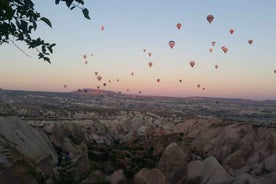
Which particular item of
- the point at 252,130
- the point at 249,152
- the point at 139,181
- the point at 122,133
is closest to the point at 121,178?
the point at 139,181

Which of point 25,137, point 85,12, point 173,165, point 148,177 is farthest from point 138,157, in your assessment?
point 85,12

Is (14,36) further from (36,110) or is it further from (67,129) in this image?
(36,110)

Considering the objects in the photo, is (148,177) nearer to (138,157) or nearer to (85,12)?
(85,12)

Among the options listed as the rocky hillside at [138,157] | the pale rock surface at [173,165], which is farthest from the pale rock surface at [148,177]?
the pale rock surface at [173,165]

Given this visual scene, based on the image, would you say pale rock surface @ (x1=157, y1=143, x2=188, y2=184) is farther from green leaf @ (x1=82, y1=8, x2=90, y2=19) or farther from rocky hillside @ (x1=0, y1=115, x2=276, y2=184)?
green leaf @ (x1=82, y1=8, x2=90, y2=19)

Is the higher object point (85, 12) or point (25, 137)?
point (85, 12)

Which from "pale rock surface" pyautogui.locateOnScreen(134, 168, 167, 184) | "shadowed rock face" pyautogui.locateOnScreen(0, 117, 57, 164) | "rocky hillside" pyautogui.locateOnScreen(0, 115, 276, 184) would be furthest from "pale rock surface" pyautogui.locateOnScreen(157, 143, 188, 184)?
"shadowed rock face" pyautogui.locateOnScreen(0, 117, 57, 164)

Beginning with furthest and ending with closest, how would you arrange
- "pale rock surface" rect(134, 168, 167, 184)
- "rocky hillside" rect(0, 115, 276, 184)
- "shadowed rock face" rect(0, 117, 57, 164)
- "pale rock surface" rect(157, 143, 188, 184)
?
1. "shadowed rock face" rect(0, 117, 57, 164)
2. "pale rock surface" rect(157, 143, 188, 184)
3. "pale rock surface" rect(134, 168, 167, 184)
4. "rocky hillside" rect(0, 115, 276, 184)

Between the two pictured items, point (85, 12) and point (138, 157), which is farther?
point (138, 157)

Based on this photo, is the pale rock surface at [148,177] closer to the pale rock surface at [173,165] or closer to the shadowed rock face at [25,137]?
the pale rock surface at [173,165]

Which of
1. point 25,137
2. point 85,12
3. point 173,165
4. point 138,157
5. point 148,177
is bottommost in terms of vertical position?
point 138,157

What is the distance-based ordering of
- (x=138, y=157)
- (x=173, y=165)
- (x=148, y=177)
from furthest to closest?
1. (x=138, y=157)
2. (x=173, y=165)
3. (x=148, y=177)

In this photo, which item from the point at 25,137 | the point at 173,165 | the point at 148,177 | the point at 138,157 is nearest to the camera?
the point at 148,177
